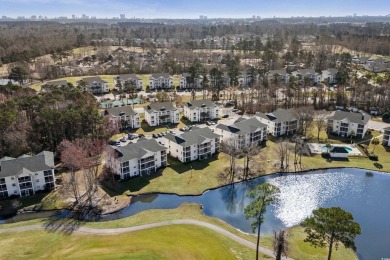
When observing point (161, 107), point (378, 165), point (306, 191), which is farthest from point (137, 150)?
point (378, 165)

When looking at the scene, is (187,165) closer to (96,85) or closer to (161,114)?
(161,114)

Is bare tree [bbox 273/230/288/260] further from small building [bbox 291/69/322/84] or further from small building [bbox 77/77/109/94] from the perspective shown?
small building [bbox 291/69/322/84]

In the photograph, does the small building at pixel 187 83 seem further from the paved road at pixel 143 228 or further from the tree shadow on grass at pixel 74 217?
the paved road at pixel 143 228

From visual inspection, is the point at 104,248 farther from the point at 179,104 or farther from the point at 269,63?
the point at 269,63

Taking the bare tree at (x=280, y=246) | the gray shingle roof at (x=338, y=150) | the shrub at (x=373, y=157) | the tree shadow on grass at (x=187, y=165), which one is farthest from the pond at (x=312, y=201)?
the tree shadow on grass at (x=187, y=165)

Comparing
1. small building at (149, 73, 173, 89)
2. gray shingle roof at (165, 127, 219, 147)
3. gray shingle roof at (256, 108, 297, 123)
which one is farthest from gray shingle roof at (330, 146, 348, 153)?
small building at (149, 73, 173, 89)
